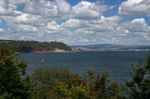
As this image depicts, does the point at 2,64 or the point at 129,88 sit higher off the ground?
the point at 2,64

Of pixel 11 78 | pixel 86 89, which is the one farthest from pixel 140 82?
pixel 11 78

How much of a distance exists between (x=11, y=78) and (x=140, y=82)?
15885 mm

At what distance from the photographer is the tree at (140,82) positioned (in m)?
42.4

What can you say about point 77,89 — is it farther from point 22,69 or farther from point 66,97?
point 22,69

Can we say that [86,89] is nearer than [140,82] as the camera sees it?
No

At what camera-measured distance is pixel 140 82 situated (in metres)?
43.4

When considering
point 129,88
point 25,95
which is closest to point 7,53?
point 25,95

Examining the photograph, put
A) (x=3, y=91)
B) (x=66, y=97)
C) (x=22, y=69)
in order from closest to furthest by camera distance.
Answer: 1. (x=3, y=91)
2. (x=22, y=69)
3. (x=66, y=97)

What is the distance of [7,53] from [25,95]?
14.9 feet

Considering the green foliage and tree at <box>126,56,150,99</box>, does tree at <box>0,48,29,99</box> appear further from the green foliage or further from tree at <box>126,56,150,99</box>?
tree at <box>126,56,150,99</box>

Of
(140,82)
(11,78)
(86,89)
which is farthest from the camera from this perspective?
(86,89)

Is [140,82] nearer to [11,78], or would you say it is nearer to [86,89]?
[86,89]

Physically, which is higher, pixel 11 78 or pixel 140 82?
pixel 11 78

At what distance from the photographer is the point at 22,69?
132 ft
